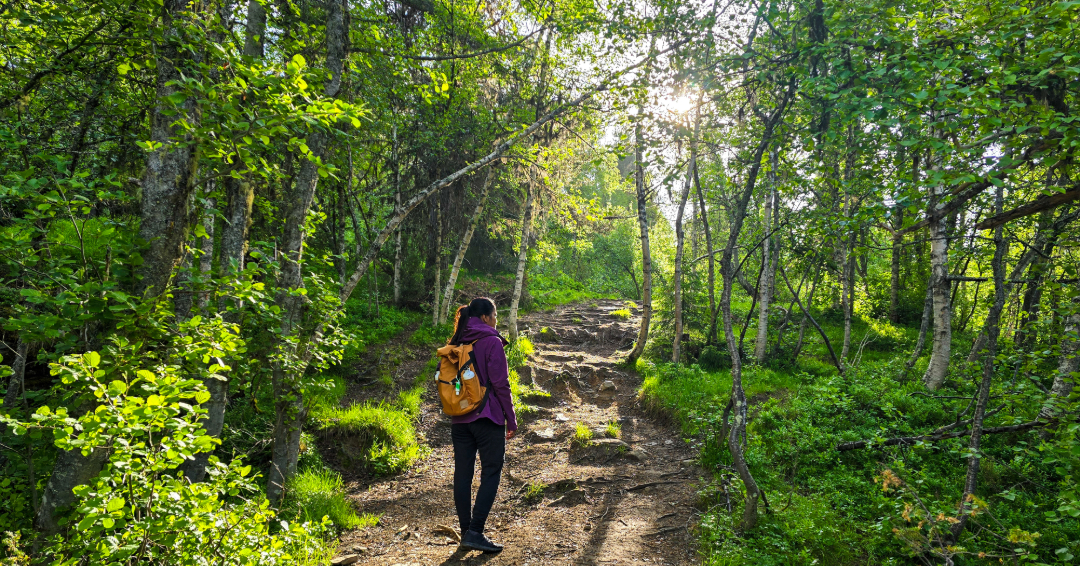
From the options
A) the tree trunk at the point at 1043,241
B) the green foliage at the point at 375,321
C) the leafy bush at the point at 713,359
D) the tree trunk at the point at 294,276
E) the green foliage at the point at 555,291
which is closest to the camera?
the tree trunk at the point at 1043,241

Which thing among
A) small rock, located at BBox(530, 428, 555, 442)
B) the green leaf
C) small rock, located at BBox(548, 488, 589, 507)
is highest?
the green leaf

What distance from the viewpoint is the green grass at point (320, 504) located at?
488 cm

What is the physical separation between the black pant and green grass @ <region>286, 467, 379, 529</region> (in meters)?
1.53

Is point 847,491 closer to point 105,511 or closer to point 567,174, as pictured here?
point 105,511

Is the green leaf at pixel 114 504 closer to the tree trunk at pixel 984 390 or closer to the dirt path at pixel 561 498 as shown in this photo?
the dirt path at pixel 561 498

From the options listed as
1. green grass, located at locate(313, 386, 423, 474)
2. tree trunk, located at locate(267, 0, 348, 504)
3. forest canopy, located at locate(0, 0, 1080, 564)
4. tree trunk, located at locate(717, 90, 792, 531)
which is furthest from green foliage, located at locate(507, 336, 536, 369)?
tree trunk, located at locate(717, 90, 792, 531)

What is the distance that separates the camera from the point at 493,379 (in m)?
4.32

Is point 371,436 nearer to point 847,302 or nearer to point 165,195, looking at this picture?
point 165,195

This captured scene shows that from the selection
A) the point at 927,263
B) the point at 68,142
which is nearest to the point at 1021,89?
the point at 927,263

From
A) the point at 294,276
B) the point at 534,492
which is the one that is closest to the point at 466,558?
the point at 534,492

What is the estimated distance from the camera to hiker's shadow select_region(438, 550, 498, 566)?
415cm

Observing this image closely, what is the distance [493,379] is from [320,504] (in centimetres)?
266


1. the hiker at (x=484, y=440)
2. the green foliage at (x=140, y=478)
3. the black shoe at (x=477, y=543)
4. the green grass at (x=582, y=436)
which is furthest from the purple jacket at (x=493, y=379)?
the green grass at (x=582, y=436)

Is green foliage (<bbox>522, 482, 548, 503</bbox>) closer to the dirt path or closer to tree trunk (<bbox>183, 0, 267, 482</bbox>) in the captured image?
the dirt path
